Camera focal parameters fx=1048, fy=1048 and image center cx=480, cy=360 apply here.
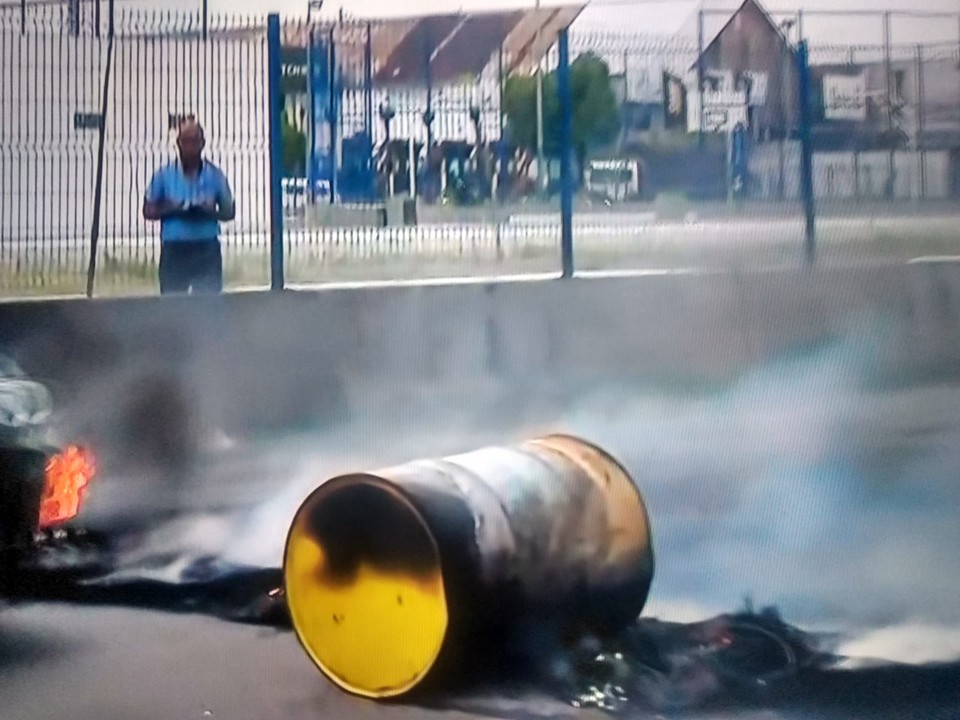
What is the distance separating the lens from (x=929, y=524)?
156 centimetres

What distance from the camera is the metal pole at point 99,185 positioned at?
172 cm

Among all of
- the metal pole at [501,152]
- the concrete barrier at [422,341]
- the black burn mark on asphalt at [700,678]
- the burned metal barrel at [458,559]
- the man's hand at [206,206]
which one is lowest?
the black burn mark on asphalt at [700,678]

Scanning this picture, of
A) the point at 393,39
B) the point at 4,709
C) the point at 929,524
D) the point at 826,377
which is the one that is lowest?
the point at 4,709

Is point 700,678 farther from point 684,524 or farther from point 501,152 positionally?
point 501,152

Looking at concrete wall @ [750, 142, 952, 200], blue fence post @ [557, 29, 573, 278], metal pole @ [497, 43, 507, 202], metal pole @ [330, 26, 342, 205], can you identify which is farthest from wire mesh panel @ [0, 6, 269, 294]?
concrete wall @ [750, 142, 952, 200]

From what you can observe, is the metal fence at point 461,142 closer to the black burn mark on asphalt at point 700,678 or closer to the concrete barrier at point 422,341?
the concrete barrier at point 422,341

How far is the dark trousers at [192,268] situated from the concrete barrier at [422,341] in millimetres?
25

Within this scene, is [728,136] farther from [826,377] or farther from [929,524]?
[929,524]

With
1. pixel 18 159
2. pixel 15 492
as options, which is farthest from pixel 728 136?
pixel 15 492

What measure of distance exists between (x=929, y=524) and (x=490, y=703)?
70cm

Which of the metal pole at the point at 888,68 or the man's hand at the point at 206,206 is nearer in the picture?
the metal pole at the point at 888,68

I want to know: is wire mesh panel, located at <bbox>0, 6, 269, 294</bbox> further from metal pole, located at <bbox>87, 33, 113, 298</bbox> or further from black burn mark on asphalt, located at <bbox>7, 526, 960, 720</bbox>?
black burn mark on asphalt, located at <bbox>7, 526, 960, 720</bbox>

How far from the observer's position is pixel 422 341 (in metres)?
1.67

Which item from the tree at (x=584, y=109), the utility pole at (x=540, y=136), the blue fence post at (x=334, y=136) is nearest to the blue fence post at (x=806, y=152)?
the tree at (x=584, y=109)
